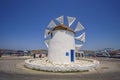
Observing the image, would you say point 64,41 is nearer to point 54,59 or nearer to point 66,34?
point 66,34

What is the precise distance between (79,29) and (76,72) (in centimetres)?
920

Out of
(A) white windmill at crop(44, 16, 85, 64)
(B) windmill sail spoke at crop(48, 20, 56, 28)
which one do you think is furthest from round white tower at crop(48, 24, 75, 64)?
(B) windmill sail spoke at crop(48, 20, 56, 28)

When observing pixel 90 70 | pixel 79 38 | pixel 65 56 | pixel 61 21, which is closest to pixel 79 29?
pixel 79 38

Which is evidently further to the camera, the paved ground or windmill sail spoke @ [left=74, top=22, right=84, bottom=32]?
windmill sail spoke @ [left=74, top=22, right=84, bottom=32]

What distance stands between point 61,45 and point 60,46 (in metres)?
0.20

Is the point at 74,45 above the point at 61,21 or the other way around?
the other way around

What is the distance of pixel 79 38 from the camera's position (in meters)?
24.5

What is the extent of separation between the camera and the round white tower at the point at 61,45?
21.7m

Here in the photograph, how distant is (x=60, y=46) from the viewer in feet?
71.3

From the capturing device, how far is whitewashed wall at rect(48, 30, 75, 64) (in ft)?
71.2

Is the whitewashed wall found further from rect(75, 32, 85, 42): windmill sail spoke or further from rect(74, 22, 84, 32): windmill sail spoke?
rect(75, 32, 85, 42): windmill sail spoke

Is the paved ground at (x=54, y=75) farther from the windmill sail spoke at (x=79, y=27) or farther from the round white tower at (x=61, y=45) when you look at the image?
the windmill sail spoke at (x=79, y=27)

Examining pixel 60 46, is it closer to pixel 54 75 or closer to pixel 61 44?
pixel 61 44

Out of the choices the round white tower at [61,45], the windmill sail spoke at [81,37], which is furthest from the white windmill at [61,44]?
the windmill sail spoke at [81,37]
